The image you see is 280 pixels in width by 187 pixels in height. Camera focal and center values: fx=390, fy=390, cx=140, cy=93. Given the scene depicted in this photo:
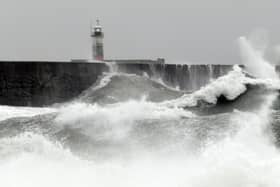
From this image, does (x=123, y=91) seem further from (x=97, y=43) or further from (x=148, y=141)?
(x=97, y=43)

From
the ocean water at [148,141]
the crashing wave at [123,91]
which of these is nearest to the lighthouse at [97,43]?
Result: the crashing wave at [123,91]

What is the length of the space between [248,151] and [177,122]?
1753 millimetres

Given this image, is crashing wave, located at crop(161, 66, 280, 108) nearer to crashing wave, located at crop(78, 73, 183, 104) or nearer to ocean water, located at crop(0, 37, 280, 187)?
ocean water, located at crop(0, 37, 280, 187)

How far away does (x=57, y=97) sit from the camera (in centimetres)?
977

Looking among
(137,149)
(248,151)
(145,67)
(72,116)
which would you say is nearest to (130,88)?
(145,67)

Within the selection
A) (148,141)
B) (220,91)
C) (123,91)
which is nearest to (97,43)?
(123,91)

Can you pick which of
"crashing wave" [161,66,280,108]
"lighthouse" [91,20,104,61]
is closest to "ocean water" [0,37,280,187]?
"crashing wave" [161,66,280,108]

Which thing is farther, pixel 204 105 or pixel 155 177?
pixel 204 105

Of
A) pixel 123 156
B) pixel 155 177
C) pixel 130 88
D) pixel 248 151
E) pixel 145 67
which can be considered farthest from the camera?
pixel 145 67

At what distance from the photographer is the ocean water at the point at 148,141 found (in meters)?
5.01

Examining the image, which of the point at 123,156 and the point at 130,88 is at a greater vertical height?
the point at 130,88

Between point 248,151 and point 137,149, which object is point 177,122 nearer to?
point 137,149

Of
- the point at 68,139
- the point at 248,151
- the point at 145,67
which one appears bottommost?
the point at 248,151

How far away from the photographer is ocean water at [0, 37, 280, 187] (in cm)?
501
